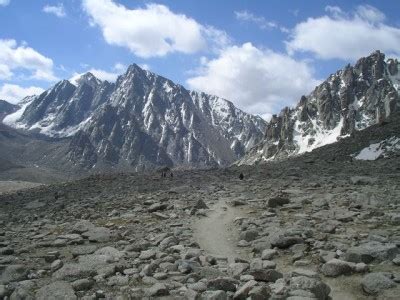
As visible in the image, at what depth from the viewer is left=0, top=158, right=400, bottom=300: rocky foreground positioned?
10.9 meters

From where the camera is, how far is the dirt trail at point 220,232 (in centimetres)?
1562

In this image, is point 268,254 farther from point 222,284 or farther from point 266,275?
point 222,284

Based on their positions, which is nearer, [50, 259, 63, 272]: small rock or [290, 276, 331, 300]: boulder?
[290, 276, 331, 300]: boulder

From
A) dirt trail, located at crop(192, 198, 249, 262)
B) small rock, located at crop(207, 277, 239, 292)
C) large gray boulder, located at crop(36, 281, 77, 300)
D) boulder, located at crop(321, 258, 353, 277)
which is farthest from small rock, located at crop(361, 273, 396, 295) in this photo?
large gray boulder, located at crop(36, 281, 77, 300)

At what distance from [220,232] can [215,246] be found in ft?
7.85

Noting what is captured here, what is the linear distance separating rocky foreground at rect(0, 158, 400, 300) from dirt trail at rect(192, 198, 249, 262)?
5 cm

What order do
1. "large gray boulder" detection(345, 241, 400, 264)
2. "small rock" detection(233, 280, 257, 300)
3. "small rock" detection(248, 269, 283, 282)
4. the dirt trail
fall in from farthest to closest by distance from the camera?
the dirt trail → "large gray boulder" detection(345, 241, 400, 264) → "small rock" detection(248, 269, 283, 282) → "small rock" detection(233, 280, 257, 300)

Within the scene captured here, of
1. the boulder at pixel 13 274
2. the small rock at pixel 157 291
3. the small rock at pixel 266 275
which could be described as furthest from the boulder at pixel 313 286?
the boulder at pixel 13 274

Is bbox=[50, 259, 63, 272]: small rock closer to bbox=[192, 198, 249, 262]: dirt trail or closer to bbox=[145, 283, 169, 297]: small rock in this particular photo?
bbox=[145, 283, 169, 297]: small rock

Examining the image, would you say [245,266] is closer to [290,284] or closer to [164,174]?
[290,284]

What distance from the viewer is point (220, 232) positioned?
746 inches

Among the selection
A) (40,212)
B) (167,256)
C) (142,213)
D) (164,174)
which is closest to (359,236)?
(167,256)

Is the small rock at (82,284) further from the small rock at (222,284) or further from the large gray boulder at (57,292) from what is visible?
the small rock at (222,284)

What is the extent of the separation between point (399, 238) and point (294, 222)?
4734mm
